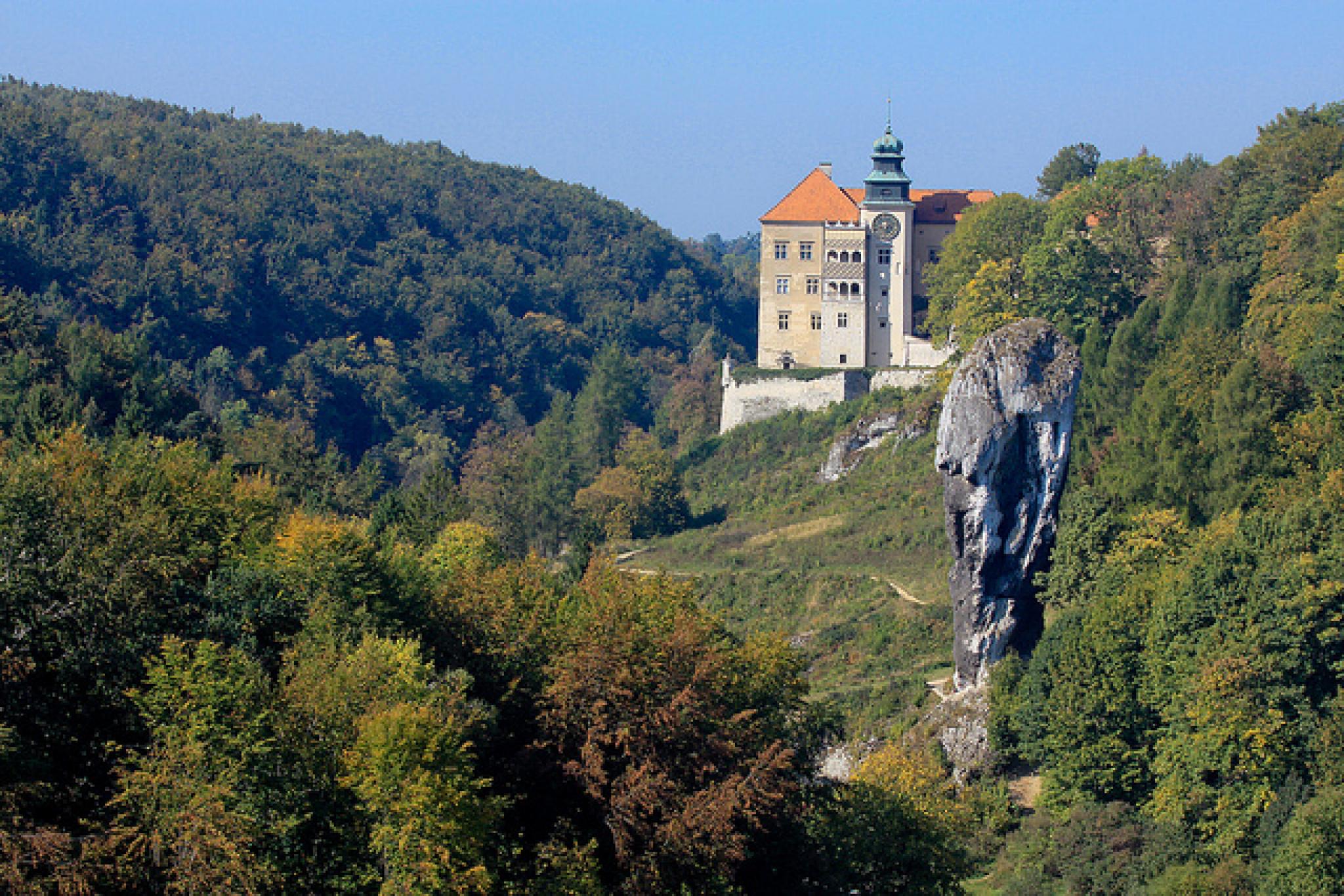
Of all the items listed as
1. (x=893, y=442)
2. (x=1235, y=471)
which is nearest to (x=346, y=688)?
(x=1235, y=471)

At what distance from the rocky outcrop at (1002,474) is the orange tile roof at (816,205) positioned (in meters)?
29.8

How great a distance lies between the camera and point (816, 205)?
77.4m

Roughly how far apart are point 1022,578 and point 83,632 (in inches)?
1054

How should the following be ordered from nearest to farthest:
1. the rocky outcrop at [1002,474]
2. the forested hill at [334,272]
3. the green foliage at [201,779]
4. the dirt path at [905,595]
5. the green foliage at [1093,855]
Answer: the green foliage at [201,779], the green foliage at [1093,855], the rocky outcrop at [1002,474], the dirt path at [905,595], the forested hill at [334,272]

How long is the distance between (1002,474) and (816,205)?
3311cm

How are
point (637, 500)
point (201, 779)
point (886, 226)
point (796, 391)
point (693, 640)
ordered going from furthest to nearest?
point (796, 391), point (886, 226), point (637, 500), point (693, 640), point (201, 779)

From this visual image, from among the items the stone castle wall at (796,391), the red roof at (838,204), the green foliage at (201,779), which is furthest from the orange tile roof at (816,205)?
the green foliage at (201,779)

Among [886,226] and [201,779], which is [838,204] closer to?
[886,226]

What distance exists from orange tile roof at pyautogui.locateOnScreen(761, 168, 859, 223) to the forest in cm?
584

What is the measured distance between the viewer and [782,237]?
77375mm

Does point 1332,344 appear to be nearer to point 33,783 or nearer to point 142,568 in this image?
point 142,568

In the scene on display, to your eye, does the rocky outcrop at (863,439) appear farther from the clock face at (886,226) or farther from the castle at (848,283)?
the clock face at (886,226)

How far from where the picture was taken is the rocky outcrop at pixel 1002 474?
152ft

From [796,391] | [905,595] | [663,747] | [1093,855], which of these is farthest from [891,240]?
[663,747]
